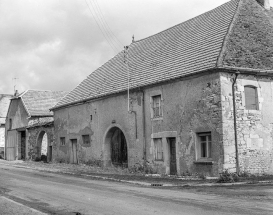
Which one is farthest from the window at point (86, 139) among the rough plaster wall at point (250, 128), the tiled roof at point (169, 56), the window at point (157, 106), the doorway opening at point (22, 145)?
the doorway opening at point (22, 145)

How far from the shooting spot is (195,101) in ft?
55.4

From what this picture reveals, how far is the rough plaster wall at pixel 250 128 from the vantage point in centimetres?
1584

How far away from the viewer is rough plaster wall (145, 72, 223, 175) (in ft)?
52.2

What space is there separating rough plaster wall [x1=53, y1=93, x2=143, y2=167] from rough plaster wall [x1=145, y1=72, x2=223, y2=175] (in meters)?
1.53

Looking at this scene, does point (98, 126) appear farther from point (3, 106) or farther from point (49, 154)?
point (3, 106)

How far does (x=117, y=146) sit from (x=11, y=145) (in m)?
18.1

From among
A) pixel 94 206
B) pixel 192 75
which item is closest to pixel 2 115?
pixel 192 75

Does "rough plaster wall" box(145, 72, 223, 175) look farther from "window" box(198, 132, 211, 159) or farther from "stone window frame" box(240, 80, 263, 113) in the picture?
"stone window frame" box(240, 80, 263, 113)

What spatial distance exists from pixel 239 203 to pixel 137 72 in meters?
13.7

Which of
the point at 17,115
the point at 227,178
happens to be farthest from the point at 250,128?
the point at 17,115

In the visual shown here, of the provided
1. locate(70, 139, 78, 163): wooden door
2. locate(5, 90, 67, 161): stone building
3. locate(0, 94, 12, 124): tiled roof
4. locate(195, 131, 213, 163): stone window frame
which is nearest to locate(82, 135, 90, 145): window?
locate(70, 139, 78, 163): wooden door

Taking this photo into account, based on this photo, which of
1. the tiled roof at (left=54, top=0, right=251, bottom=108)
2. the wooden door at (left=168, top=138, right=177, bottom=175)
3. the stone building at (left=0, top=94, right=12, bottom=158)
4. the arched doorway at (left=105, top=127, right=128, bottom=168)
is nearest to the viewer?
the tiled roof at (left=54, top=0, right=251, bottom=108)

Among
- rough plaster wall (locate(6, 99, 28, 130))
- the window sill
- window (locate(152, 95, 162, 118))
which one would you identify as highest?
rough plaster wall (locate(6, 99, 28, 130))

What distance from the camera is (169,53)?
21.0 m
